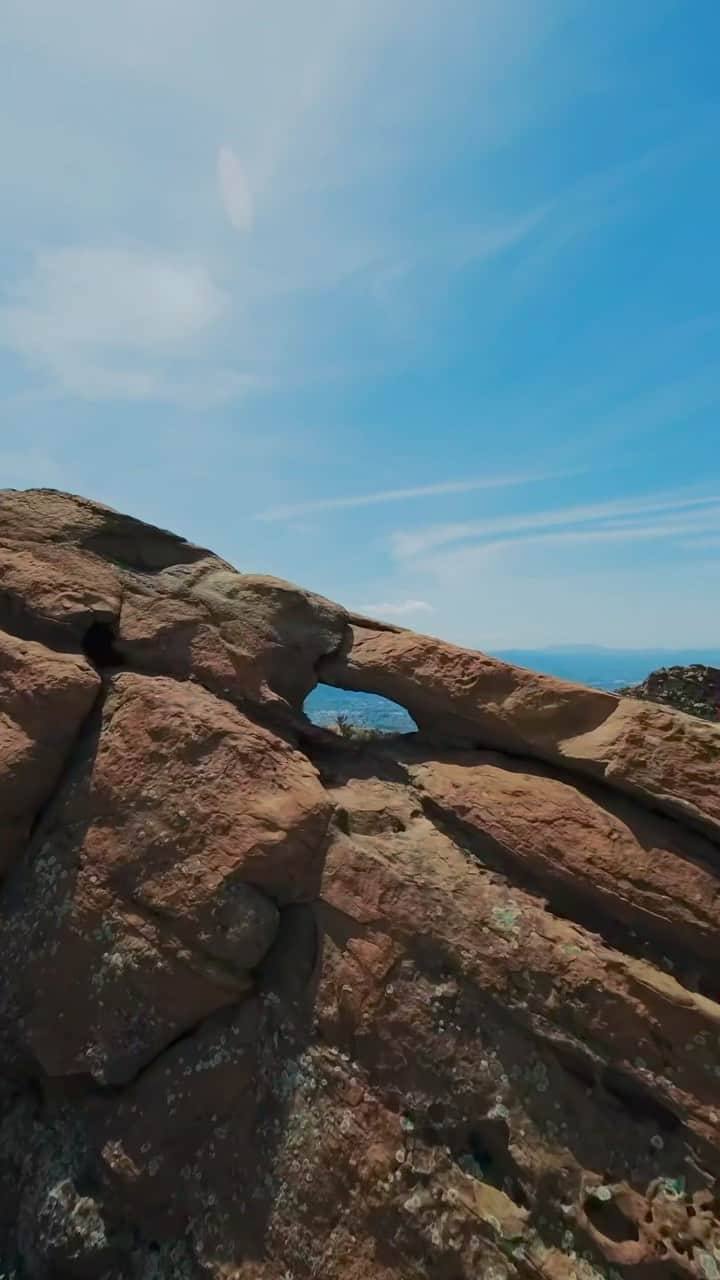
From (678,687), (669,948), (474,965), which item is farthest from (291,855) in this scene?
(678,687)

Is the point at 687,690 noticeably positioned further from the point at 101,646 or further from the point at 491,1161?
the point at 101,646

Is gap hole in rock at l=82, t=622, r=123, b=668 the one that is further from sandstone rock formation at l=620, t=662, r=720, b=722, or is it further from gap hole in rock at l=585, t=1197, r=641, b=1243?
sandstone rock formation at l=620, t=662, r=720, b=722

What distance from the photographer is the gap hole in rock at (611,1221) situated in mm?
8328

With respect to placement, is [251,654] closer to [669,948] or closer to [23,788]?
[23,788]

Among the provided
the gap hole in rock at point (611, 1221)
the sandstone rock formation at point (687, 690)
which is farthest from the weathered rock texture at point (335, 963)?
the sandstone rock formation at point (687, 690)

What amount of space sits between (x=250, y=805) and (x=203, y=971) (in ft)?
8.02

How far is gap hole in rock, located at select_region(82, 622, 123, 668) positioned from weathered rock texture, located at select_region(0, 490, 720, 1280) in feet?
0.24

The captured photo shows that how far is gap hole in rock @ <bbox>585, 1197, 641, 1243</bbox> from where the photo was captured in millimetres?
8328

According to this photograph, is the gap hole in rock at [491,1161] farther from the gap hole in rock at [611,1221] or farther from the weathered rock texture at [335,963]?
the gap hole in rock at [611,1221]

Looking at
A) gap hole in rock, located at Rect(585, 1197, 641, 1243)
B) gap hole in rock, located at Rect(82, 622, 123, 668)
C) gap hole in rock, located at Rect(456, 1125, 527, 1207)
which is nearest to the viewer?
gap hole in rock, located at Rect(585, 1197, 641, 1243)

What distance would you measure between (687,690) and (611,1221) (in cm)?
1511

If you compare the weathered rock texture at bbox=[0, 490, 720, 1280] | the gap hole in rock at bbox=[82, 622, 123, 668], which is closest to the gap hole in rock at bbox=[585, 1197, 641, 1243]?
the weathered rock texture at bbox=[0, 490, 720, 1280]

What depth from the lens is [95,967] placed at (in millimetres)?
10672

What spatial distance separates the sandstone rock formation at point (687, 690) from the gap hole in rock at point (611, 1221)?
45.6 ft
